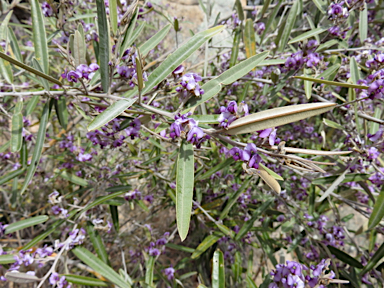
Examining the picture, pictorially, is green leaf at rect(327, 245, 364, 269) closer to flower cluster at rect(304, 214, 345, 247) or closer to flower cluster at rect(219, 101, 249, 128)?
flower cluster at rect(304, 214, 345, 247)

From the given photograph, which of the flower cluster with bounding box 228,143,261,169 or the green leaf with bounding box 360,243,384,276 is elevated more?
the flower cluster with bounding box 228,143,261,169

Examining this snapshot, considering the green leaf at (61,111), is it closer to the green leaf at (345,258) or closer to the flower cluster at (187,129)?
the flower cluster at (187,129)

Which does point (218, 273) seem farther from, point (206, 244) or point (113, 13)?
point (113, 13)

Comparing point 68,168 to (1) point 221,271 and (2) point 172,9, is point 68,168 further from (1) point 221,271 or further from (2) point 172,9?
(2) point 172,9

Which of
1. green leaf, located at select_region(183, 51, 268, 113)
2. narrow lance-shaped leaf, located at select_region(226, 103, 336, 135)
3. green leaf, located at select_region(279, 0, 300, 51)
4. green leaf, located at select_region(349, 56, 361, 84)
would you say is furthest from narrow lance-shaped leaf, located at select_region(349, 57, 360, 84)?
narrow lance-shaped leaf, located at select_region(226, 103, 336, 135)

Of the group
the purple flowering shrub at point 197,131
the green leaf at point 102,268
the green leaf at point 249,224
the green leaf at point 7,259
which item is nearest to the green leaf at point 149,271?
the purple flowering shrub at point 197,131
